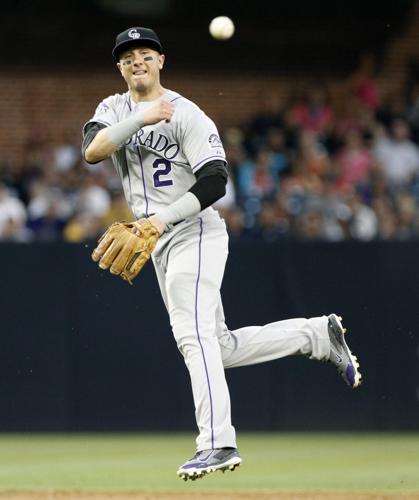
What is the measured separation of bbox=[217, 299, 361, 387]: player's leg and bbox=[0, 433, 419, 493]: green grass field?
1.00 m

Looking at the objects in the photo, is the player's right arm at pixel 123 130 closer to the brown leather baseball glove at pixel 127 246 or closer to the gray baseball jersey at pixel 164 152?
the gray baseball jersey at pixel 164 152

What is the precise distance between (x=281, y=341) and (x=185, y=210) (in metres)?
0.89

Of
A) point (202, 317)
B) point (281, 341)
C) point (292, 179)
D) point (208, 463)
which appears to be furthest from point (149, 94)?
point (292, 179)

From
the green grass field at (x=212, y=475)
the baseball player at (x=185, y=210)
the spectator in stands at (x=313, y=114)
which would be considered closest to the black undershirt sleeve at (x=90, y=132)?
the baseball player at (x=185, y=210)

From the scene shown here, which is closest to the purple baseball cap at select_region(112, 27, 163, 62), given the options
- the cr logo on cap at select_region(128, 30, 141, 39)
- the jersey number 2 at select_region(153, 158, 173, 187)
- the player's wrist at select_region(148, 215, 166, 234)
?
the cr logo on cap at select_region(128, 30, 141, 39)

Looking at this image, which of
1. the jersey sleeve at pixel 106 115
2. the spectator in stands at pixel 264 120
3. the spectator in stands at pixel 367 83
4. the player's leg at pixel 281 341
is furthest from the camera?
the spectator in stands at pixel 367 83

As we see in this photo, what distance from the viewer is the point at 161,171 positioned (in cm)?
614

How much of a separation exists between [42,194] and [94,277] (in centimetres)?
165

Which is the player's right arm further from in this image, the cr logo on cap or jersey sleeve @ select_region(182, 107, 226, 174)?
the cr logo on cap

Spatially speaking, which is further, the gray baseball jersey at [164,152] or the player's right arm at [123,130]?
the gray baseball jersey at [164,152]

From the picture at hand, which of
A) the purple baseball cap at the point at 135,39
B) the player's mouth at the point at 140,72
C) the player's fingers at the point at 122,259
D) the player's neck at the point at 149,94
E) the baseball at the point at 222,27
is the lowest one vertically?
the player's fingers at the point at 122,259

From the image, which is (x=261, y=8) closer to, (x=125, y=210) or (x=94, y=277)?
(x=125, y=210)

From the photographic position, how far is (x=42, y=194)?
38.4ft

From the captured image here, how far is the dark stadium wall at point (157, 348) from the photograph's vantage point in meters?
10.3
